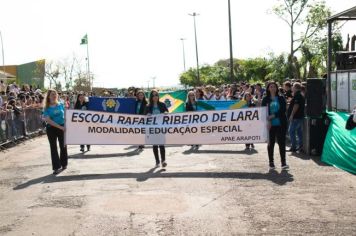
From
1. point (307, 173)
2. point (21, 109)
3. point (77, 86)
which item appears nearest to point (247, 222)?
point (307, 173)

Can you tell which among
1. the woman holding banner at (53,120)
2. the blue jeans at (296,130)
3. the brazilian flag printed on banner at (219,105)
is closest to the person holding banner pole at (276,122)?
the blue jeans at (296,130)

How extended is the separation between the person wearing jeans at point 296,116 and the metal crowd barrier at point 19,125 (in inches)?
353

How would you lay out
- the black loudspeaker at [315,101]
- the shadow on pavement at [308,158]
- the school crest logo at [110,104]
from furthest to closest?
the school crest logo at [110,104], the black loudspeaker at [315,101], the shadow on pavement at [308,158]

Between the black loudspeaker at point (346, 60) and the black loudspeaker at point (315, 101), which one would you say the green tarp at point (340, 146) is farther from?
the black loudspeaker at point (346, 60)

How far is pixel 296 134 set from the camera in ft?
46.0

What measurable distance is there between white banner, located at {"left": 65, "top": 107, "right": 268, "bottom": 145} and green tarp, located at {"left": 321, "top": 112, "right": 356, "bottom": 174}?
180 centimetres

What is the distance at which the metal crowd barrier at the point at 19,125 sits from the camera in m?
16.6

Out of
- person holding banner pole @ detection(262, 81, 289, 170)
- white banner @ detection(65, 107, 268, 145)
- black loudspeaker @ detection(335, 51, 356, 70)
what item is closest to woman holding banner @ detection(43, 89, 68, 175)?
white banner @ detection(65, 107, 268, 145)

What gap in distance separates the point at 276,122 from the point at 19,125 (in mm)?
11259

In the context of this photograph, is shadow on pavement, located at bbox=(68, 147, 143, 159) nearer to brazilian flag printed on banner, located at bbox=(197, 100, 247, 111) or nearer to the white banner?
the white banner

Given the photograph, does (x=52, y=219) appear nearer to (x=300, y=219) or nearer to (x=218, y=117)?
(x=300, y=219)

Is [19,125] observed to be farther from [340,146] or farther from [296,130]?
[340,146]

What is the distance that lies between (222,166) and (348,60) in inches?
332

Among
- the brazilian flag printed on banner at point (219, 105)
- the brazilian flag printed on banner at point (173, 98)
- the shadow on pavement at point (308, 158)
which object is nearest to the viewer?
the shadow on pavement at point (308, 158)
